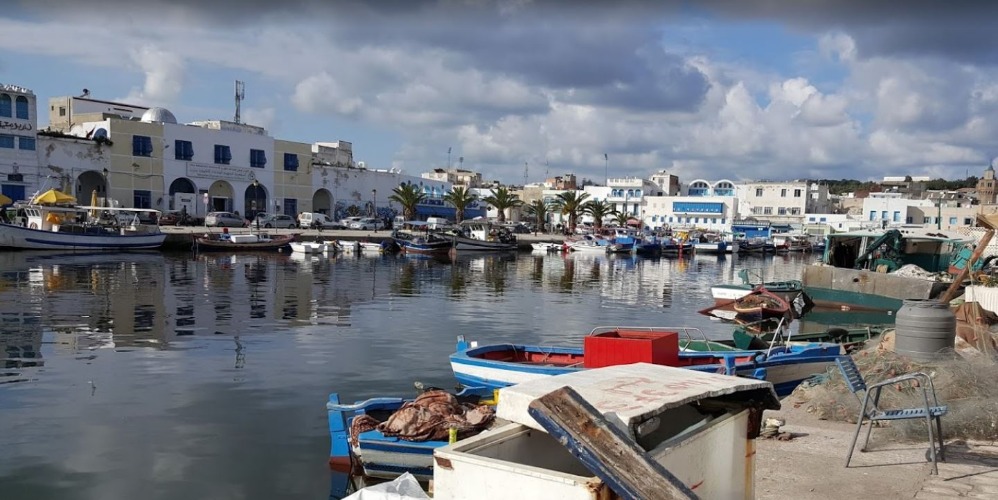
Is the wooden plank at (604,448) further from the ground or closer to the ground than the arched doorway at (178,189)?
closer to the ground

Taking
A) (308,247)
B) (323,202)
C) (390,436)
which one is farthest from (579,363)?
(323,202)

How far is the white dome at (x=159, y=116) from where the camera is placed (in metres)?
65.6

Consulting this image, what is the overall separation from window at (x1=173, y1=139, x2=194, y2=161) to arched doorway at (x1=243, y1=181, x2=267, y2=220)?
21.2 ft

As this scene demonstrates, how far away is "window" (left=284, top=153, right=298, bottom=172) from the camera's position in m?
70.4

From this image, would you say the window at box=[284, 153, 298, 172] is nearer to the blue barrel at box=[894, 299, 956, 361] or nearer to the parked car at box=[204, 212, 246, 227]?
the parked car at box=[204, 212, 246, 227]

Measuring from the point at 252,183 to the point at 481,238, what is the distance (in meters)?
21.4

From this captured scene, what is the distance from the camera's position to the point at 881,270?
32031mm

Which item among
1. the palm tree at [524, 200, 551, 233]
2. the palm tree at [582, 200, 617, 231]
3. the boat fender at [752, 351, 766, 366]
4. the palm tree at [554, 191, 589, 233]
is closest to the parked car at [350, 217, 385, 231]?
the palm tree at [524, 200, 551, 233]

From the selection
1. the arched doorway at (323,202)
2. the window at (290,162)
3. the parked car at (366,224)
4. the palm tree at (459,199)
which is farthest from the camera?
the palm tree at (459,199)

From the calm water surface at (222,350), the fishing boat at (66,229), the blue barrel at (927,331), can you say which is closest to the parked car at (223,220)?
the fishing boat at (66,229)

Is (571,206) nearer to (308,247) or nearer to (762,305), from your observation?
(308,247)

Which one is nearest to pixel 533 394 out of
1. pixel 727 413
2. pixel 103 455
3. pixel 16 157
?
pixel 727 413

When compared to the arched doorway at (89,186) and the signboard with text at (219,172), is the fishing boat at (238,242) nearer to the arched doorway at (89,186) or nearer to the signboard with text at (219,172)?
the signboard with text at (219,172)

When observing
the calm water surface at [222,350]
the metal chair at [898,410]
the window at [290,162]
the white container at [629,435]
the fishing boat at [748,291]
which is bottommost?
the calm water surface at [222,350]
